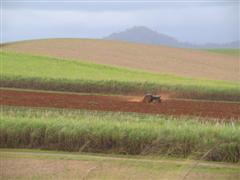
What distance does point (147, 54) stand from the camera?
45.2 metres

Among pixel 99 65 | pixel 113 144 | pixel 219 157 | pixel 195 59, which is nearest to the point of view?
pixel 219 157

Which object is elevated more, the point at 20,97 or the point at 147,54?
the point at 147,54

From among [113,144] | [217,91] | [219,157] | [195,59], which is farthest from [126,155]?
[195,59]

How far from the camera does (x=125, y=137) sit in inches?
472

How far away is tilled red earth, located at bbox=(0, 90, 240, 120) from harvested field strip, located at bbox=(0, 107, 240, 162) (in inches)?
263

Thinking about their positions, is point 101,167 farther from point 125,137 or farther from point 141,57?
point 141,57

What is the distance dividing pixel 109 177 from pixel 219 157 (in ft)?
11.8

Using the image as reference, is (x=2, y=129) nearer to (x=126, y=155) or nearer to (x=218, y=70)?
(x=126, y=155)

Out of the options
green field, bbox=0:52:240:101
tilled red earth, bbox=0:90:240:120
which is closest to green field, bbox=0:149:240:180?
tilled red earth, bbox=0:90:240:120

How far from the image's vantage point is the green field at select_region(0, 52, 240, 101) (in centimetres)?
2597

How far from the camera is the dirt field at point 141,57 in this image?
36656 mm

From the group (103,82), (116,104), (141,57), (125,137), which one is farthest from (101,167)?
(141,57)

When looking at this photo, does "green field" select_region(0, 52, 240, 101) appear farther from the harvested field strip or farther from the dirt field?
the harvested field strip

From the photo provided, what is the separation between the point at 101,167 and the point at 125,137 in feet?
10.4
